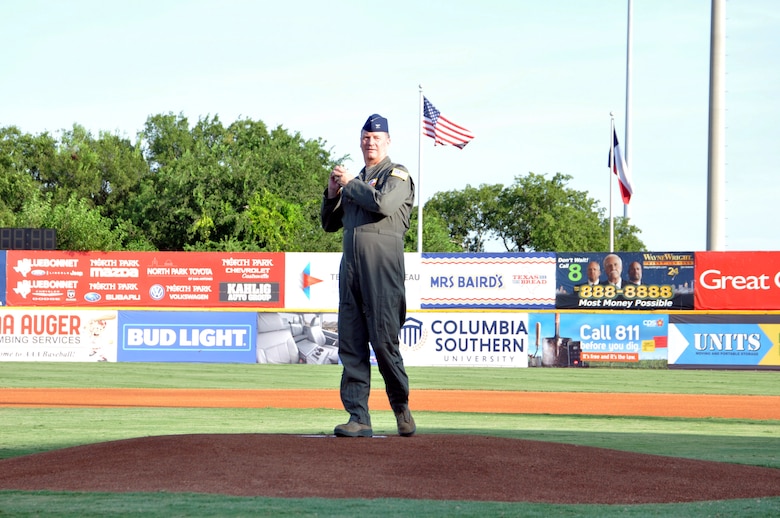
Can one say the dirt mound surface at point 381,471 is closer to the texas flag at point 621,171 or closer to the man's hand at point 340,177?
the man's hand at point 340,177

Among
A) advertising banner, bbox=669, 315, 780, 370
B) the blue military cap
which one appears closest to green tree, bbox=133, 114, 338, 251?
advertising banner, bbox=669, 315, 780, 370

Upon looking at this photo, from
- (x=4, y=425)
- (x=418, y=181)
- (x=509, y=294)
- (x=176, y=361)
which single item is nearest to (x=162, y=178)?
(x=418, y=181)

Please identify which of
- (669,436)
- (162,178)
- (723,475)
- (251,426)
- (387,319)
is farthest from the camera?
(162,178)

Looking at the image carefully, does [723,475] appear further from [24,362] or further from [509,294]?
[24,362]

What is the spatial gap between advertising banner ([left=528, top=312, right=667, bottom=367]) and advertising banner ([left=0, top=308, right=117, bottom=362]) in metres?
11.6

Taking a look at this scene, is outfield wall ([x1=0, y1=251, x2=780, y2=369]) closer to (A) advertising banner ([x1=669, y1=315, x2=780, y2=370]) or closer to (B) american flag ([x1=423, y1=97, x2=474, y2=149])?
(A) advertising banner ([x1=669, y1=315, x2=780, y2=370])

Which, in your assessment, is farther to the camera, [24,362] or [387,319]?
[24,362]

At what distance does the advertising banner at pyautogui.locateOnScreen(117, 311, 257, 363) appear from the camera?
30.2m

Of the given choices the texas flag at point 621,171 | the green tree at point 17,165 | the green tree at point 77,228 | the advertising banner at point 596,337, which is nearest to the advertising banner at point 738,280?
Result: the advertising banner at point 596,337

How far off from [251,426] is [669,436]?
475 cm

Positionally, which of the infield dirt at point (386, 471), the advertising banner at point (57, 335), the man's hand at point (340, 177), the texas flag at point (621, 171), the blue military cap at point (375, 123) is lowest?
the advertising banner at point (57, 335)

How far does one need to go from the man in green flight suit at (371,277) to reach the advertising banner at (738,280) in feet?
75.8

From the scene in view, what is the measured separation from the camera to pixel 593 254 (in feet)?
98.0

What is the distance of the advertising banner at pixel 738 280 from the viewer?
29547 mm
